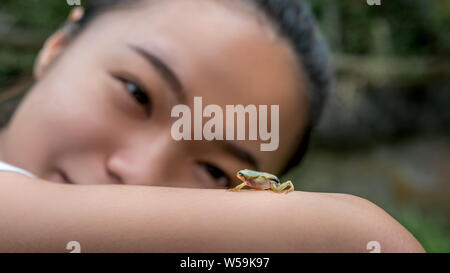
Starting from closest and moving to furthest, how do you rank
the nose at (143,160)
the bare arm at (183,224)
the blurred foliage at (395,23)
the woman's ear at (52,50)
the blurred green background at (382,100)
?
1. the bare arm at (183,224)
2. the nose at (143,160)
3. the woman's ear at (52,50)
4. the blurred green background at (382,100)
5. the blurred foliage at (395,23)

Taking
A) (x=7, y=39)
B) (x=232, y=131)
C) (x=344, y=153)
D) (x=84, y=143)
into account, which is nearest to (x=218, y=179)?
(x=232, y=131)

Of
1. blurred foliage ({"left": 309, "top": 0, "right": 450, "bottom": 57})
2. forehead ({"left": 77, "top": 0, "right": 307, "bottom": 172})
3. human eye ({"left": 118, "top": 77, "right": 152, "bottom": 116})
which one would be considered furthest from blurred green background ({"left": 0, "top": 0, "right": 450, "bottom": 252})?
human eye ({"left": 118, "top": 77, "right": 152, "bottom": 116})

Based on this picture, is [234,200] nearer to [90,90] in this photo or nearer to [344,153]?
[90,90]

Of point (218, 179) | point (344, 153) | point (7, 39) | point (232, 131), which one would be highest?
point (7, 39)

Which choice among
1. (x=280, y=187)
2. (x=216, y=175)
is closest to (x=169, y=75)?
(x=216, y=175)

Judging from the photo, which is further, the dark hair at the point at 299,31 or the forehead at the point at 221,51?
the dark hair at the point at 299,31

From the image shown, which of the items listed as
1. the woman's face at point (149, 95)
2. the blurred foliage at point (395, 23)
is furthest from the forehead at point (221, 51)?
the blurred foliage at point (395, 23)

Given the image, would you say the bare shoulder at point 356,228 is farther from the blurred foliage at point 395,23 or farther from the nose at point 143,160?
the blurred foliage at point 395,23
